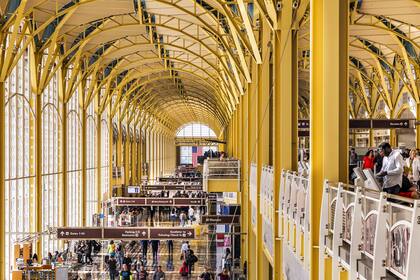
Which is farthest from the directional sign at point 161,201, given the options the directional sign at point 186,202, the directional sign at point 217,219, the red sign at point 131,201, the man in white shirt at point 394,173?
the man in white shirt at point 394,173

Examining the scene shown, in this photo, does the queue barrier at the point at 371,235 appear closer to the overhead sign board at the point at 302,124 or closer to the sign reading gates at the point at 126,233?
the sign reading gates at the point at 126,233

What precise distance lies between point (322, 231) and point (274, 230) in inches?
322

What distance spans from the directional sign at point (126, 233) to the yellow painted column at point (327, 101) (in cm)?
1676

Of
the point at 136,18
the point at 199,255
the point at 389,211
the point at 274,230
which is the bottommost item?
the point at 199,255

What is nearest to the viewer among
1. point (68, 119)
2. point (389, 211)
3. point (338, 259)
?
point (389, 211)

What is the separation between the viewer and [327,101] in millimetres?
11102

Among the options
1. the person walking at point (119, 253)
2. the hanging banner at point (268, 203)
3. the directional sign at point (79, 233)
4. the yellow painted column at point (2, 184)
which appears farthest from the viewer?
the person walking at point (119, 253)

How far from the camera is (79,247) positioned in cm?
4162

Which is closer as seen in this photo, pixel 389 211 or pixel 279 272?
pixel 389 211

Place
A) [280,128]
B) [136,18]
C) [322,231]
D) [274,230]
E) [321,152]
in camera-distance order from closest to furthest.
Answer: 1. [322,231]
2. [321,152]
3. [274,230]
4. [280,128]
5. [136,18]

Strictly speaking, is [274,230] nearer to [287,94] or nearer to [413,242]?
[287,94]

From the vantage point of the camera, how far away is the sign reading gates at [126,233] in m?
27.0

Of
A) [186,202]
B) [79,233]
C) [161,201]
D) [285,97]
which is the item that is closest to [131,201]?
[161,201]

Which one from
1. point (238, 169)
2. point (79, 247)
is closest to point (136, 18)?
point (238, 169)
